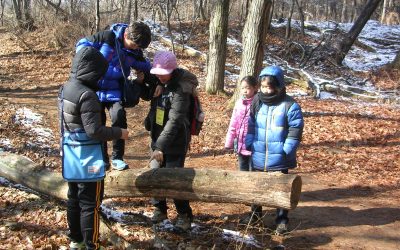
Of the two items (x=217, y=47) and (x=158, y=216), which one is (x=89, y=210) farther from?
(x=217, y=47)

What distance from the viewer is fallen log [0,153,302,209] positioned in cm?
391

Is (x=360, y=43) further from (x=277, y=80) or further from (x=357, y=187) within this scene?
(x=277, y=80)

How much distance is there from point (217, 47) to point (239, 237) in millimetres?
8896

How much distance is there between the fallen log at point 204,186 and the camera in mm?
3908

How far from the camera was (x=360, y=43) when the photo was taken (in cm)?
2442

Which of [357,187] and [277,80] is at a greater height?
[277,80]

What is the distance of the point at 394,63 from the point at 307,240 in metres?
15.0

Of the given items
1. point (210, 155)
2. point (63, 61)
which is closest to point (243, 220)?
point (210, 155)

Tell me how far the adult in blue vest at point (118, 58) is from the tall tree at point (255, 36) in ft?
15.8

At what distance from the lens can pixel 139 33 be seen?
4352 mm

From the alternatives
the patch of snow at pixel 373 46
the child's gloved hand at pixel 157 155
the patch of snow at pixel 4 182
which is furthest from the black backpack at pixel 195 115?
the patch of snow at pixel 373 46

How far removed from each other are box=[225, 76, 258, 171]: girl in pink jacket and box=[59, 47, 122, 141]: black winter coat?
1886mm

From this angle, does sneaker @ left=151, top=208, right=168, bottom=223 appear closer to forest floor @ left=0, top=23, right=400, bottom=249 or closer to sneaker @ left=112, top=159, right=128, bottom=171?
forest floor @ left=0, top=23, right=400, bottom=249

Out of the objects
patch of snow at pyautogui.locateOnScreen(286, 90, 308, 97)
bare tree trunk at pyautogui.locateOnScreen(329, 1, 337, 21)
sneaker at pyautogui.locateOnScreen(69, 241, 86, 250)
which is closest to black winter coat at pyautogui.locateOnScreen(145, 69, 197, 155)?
sneaker at pyautogui.locateOnScreen(69, 241, 86, 250)
